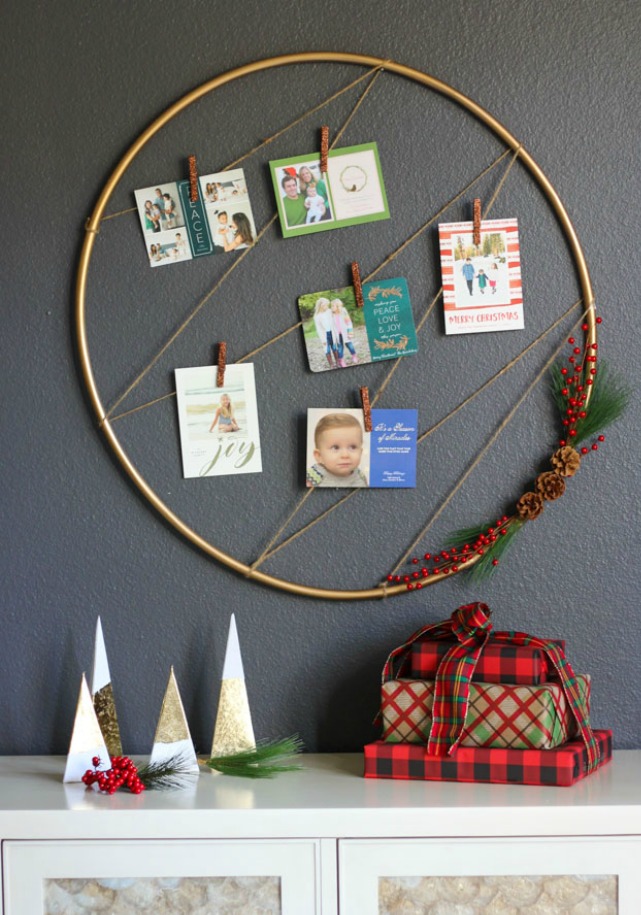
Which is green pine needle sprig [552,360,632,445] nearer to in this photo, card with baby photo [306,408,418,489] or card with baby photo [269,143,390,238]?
card with baby photo [306,408,418,489]

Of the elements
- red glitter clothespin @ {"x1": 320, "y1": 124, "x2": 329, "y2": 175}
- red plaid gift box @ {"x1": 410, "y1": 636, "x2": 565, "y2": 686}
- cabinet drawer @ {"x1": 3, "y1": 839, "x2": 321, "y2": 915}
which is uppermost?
red glitter clothespin @ {"x1": 320, "y1": 124, "x2": 329, "y2": 175}

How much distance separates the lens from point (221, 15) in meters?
1.46

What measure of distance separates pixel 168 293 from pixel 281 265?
164 millimetres

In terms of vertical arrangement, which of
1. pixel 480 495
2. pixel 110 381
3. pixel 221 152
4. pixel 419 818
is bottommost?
pixel 419 818

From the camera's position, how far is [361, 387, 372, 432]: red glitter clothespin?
1437 millimetres

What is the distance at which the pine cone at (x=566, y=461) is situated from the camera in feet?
4.64

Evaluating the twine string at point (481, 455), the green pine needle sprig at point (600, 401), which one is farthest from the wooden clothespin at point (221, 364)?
the green pine needle sprig at point (600, 401)

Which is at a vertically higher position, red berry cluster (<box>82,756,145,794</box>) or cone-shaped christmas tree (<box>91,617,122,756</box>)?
cone-shaped christmas tree (<box>91,617,122,756</box>)

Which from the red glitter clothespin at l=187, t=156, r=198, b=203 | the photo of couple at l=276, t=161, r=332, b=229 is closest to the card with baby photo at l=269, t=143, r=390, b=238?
the photo of couple at l=276, t=161, r=332, b=229

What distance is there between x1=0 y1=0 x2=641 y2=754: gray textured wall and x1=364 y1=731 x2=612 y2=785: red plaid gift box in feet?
0.62

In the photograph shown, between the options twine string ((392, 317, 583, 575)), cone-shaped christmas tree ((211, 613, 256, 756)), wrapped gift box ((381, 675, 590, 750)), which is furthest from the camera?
twine string ((392, 317, 583, 575))

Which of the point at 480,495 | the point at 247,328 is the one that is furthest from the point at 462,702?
the point at 247,328

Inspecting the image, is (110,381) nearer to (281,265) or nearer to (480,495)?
(281,265)

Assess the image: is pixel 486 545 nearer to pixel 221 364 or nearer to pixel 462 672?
pixel 462 672
